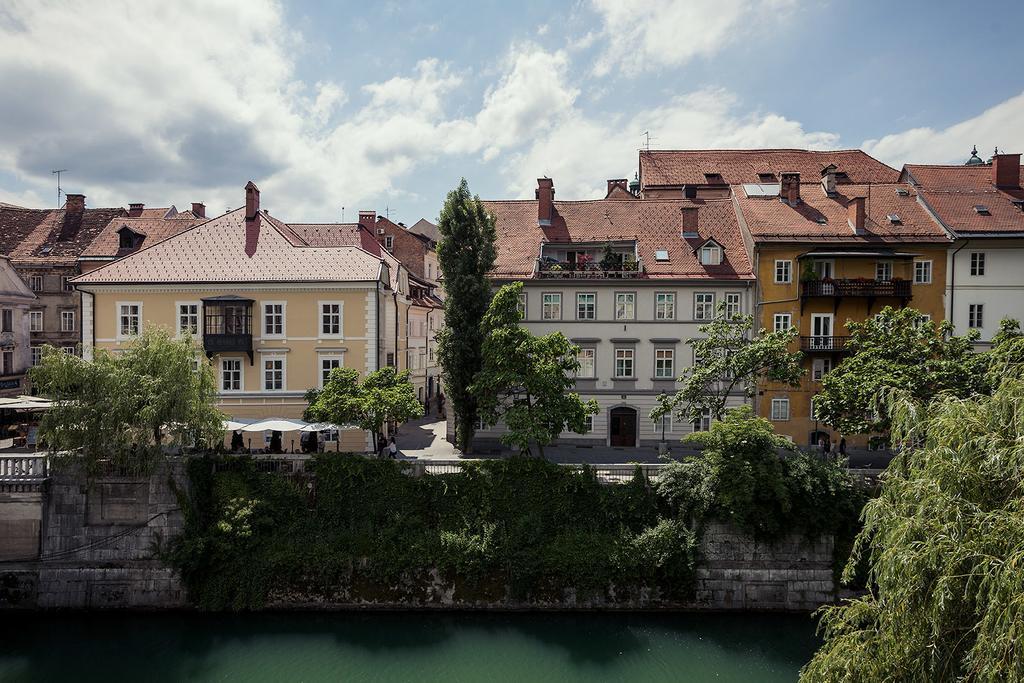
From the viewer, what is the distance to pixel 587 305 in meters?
26.0

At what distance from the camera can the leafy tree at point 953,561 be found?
684 centimetres

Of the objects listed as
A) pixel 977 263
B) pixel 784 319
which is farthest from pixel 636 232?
pixel 977 263

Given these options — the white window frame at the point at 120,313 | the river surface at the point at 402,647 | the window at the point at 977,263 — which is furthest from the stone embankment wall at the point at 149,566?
the window at the point at 977,263

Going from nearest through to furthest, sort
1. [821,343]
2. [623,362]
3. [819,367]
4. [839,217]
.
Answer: [821,343]
[819,367]
[623,362]
[839,217]

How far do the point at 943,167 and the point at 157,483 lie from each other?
127 feet

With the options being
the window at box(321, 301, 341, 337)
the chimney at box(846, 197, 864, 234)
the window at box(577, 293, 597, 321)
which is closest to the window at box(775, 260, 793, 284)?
the chimney at box(846, 197, 864, 234)

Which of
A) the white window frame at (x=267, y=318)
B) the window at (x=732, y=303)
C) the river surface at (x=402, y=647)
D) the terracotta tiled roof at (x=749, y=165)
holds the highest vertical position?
the terracotta tiled roof at (x=749, y=165)

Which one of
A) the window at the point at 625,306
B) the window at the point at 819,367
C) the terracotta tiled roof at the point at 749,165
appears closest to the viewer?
the window at the point at 819,367

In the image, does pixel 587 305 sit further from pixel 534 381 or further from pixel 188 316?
pixel 188 316

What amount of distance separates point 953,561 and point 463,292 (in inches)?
714

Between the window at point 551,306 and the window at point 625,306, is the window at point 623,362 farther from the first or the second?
the window at point 551,306

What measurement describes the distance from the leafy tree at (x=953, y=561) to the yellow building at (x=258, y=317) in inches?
763

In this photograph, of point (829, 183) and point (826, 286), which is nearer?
point (826, 286)

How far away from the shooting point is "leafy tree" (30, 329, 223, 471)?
1658 centimetres
